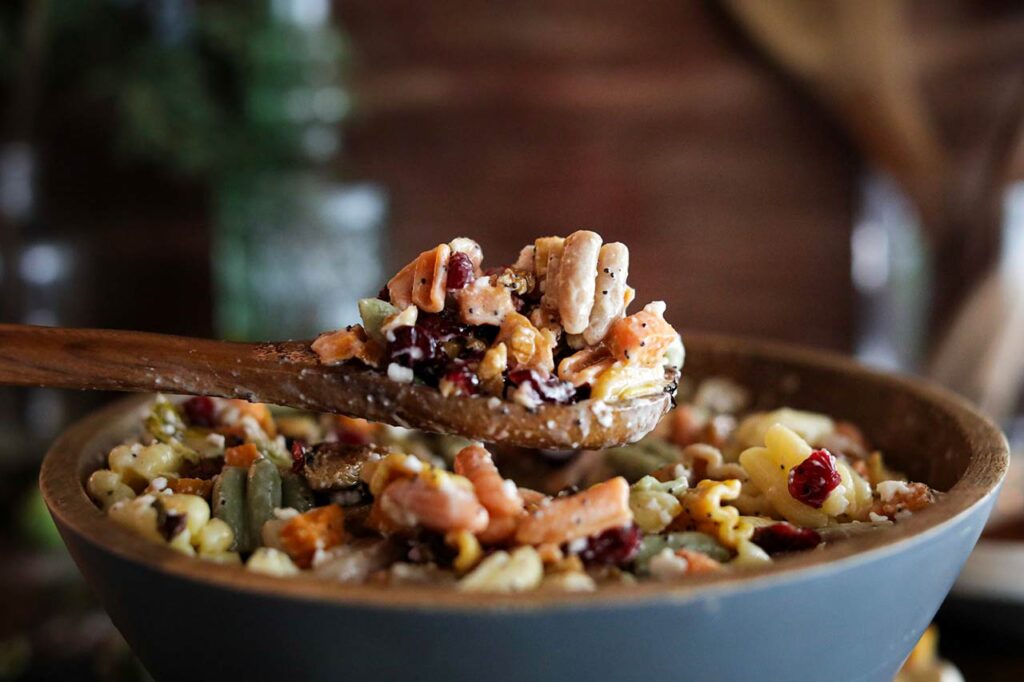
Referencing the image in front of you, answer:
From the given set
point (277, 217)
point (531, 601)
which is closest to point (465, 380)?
point (531, 601)

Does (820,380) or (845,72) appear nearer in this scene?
(820,380)

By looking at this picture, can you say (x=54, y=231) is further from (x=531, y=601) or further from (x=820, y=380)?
(x=531, y=601)

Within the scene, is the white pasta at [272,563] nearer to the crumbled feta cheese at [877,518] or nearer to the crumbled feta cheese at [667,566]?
the crumbled feta cheese at [667,566]

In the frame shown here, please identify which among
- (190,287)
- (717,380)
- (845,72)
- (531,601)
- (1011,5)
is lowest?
(190,287)

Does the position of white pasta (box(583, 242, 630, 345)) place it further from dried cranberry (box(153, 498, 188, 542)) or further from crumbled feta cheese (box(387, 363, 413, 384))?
dried cranberry (box(153, 498, 188, 542))

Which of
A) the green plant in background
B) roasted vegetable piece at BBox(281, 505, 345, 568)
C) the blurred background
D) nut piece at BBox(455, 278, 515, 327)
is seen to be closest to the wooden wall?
the blurred background

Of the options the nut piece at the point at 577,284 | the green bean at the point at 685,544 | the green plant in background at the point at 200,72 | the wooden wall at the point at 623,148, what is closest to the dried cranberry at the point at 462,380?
the nut piece at the point at 577,284
